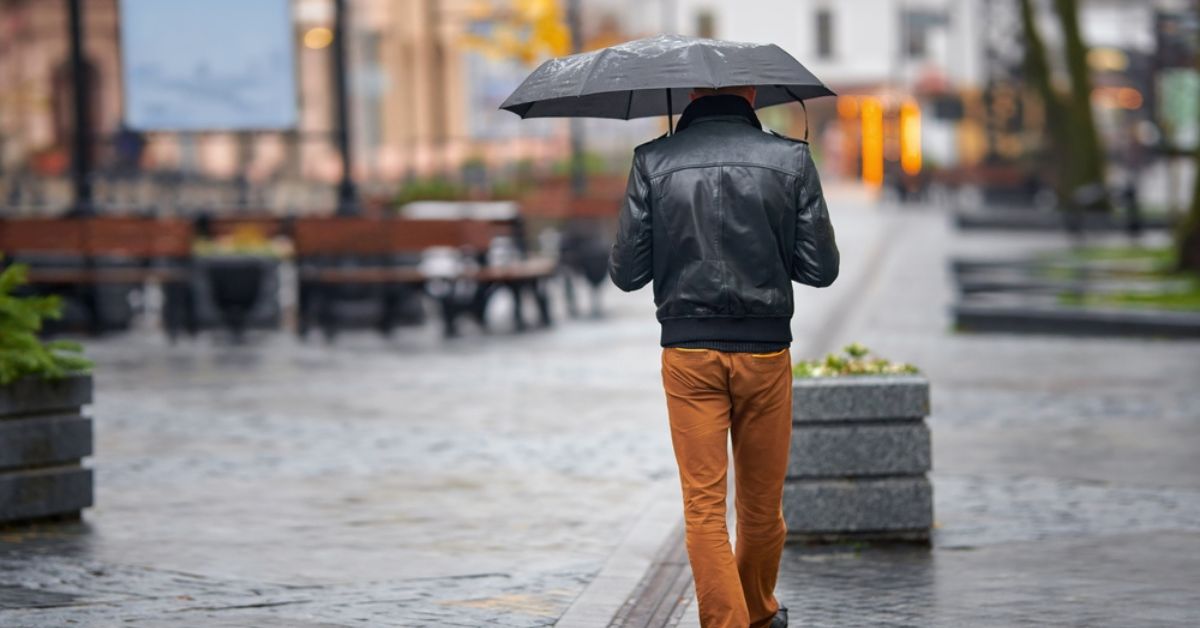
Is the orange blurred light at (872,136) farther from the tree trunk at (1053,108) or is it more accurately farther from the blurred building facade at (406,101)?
the tree trunk at (1053,108)

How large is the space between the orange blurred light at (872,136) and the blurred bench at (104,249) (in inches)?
2364

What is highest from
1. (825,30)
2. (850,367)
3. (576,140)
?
(825,30)

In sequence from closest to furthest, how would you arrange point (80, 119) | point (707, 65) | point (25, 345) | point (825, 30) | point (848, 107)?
point (707, 65) < point (25, 345) < point (80, 119) < point (848, 107) < point (825, 30)

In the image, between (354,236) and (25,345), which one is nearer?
(25,345)

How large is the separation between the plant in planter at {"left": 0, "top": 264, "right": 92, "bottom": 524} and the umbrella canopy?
9.97ft

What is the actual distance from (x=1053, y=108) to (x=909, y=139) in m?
31.1

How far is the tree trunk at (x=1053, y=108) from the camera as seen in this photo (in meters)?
38.2

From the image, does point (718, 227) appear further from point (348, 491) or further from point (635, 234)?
point (348, 491)

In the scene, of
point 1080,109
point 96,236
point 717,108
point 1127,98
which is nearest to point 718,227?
point 717,108

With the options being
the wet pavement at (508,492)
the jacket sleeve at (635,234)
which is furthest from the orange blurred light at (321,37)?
the jacket sleeve at (635,234)

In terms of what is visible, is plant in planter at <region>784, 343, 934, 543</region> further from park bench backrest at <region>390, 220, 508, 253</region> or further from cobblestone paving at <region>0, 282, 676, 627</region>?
park bench backrest at <region>390, 220, 508, 253</region>

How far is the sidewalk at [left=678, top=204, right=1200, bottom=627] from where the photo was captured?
7.70 meters

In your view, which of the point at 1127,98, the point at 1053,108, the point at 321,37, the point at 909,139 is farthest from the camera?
the point at 1127,98

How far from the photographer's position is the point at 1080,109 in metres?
35.7
